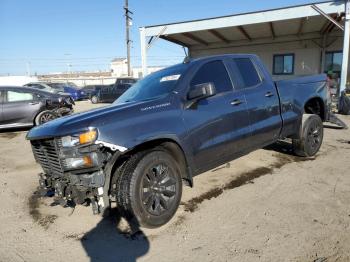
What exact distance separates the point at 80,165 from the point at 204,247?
148 centimetres

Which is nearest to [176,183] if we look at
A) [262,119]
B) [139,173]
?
[139,173]

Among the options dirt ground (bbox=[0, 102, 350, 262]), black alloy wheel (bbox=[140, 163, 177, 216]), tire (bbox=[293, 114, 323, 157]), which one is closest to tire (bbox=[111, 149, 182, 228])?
black alloy wheel (bbox=[140, 163, 177, 216])

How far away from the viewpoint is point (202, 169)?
426 centimetres

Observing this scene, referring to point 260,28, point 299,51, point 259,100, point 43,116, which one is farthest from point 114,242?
point 299,51

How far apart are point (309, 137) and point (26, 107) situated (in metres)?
8.22

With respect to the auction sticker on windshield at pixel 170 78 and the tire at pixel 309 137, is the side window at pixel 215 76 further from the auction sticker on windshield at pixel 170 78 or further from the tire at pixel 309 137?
the tire at pixel 309 137

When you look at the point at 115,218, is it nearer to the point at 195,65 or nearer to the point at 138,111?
the point at 138,111

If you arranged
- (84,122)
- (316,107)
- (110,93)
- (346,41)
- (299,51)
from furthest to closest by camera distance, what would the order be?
(110,93)
(299,51)
(346,41)
(316,107)
(84,122)

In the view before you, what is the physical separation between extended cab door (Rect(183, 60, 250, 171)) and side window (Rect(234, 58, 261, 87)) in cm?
34

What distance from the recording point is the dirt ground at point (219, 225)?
3.16m

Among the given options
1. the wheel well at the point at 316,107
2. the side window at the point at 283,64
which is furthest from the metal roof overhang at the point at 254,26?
the wheel well at the point at 316,107

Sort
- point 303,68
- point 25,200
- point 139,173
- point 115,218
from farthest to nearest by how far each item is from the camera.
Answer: point 303,68, point 25,200, point 115,218, point 139,173

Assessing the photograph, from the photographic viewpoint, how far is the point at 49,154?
371 centimetres

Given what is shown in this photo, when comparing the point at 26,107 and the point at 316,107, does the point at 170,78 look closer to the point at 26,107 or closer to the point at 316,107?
the point at 316,107
